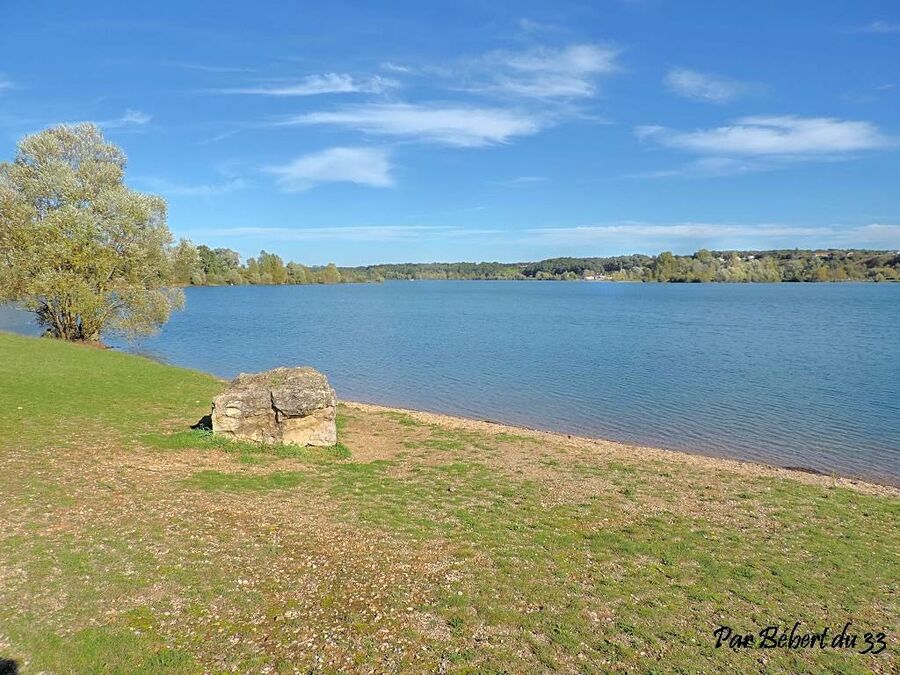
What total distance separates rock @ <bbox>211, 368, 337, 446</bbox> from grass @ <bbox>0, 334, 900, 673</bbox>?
465 millimetres

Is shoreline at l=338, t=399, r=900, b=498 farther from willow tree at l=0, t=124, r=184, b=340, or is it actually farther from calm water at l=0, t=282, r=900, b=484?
willow tree at l=0, t=124, r=184, b=340

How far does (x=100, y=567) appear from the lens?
25.9 ft

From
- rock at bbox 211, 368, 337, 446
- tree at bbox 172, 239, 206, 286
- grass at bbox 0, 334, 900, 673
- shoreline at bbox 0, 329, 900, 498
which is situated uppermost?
tree at bbox 172, 239, 206, 286

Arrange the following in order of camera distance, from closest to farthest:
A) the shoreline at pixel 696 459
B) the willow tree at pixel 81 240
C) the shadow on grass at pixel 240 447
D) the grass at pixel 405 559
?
the grass at pixel 405 559 → the shadow on grass at pixel 240 447 → the shoreline at pixel 696 459 → the willow tree at pixel 81 240

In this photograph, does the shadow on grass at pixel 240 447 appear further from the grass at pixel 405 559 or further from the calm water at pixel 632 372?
the calm water at pixel 632 372

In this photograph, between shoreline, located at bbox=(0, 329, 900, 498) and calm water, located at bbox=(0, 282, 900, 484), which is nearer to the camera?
shoreline, located at bbox=(0, 329, 900, 498)

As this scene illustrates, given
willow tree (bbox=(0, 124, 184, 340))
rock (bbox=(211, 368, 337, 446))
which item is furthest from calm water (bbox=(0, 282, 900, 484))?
rock (bbox=(211, 368, 337, 446))

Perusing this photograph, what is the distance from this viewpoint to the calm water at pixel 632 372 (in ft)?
73.8

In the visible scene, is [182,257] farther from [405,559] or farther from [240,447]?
[405,559]

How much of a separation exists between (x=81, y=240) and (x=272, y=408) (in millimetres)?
25584

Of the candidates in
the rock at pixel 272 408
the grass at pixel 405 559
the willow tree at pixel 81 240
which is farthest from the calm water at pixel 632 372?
the rock at pixel 272 408

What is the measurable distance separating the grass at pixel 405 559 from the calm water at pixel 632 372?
7447 mm

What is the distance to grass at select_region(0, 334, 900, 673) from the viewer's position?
653 centimetres

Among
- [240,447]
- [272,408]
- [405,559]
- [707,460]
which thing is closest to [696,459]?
[707,460]
